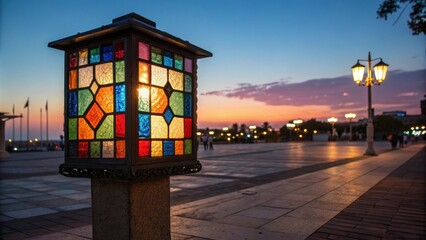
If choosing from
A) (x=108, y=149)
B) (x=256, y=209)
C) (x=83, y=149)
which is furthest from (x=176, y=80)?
(x=256, y=209)

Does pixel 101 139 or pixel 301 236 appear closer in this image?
pixel 101 139

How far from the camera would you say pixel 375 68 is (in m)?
19.5

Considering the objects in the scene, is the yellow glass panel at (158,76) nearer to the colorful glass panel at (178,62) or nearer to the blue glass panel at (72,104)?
the colorful glass panel at (178,62)

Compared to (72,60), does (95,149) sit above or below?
below

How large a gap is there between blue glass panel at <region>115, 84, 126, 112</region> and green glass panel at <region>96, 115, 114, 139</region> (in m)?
0.13

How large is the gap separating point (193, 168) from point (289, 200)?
4.36 m

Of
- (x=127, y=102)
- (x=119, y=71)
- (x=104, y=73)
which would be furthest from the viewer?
(x=104, y=73)

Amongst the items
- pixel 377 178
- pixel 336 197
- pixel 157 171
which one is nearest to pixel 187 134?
pixel 157 171

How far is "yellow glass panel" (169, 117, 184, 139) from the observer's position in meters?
3.56

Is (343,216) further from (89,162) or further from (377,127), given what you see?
(377,127)

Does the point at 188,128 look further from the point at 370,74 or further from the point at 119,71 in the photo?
the point at 370,74

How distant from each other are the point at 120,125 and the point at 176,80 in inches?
33.9

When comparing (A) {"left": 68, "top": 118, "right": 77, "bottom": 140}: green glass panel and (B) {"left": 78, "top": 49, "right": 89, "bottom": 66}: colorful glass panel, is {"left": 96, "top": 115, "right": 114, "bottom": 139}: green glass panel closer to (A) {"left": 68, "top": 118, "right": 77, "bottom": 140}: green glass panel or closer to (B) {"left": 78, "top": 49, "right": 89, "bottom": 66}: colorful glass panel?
(A) {"left": 68, "top": 118, "right": 77, "bottom": 140}: green glass panel

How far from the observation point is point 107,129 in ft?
10.7
